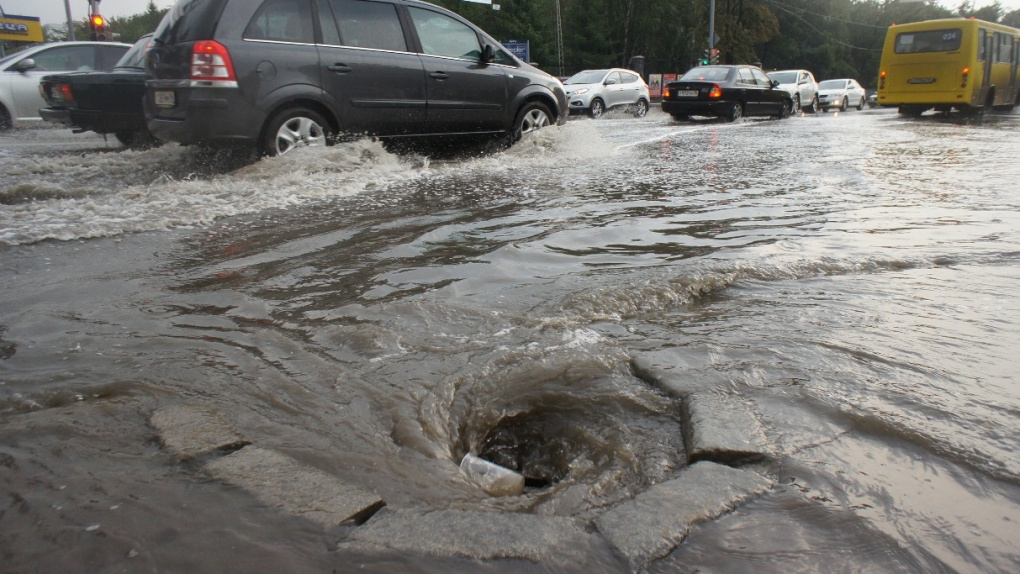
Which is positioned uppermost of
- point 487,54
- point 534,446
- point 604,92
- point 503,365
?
point 604,92

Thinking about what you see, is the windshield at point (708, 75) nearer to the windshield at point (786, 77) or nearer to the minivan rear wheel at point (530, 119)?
the windshield at point (786, 77)

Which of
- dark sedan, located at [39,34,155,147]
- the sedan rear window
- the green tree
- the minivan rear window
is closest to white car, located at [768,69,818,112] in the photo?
the sedan rear window

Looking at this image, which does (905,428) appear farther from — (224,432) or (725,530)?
(224,432)

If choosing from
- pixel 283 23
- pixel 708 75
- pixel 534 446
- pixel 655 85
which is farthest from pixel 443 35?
pixel 655 85

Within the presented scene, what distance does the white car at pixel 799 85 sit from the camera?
24.6m

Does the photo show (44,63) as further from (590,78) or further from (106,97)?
(590,78)

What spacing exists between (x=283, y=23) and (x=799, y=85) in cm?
2311

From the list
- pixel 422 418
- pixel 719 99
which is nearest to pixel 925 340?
pixel 422 418

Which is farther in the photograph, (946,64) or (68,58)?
(946,64)

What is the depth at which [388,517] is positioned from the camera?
1.42m

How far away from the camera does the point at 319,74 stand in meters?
6.03

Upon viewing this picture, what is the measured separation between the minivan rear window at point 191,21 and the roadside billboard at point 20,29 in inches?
1938

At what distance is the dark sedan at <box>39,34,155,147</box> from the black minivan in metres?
2.41

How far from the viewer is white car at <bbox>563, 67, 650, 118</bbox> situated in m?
19.8
